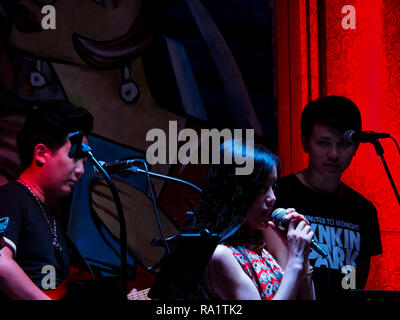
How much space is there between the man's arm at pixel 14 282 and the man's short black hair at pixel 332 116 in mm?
1490

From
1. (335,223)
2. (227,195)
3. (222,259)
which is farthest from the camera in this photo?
(335,223)

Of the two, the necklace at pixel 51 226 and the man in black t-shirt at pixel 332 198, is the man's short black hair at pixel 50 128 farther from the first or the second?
the man in black t-shirt at pixel 332 198

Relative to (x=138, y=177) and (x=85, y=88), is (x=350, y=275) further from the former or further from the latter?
(x=85, y=88)

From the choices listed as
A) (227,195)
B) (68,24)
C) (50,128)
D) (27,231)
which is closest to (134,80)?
(68,24)

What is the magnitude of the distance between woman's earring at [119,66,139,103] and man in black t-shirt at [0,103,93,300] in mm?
554

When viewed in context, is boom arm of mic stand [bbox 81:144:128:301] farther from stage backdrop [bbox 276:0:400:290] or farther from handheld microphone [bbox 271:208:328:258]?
stage backdrop [bbox 276:0:400:290]

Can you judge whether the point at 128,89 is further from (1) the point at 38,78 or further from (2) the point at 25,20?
(2) the point at 25,20

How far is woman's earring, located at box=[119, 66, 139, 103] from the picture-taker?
3.06 metres

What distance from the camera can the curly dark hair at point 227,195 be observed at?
1.84m

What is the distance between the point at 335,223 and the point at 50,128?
1.37m

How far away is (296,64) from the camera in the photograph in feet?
11.2

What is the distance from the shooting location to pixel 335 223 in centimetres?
270

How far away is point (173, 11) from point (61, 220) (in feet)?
4.22
